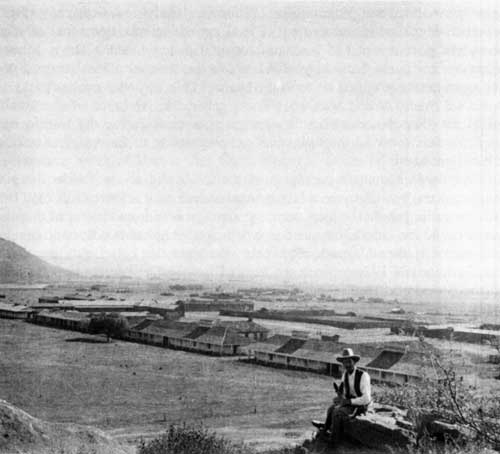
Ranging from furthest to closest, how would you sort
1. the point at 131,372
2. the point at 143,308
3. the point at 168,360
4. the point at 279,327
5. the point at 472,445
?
the point at 143,308 → the point at 279,327 → the point at 168,360 → the point at 131,372 → the point at 472,445

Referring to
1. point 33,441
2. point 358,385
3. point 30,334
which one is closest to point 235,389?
point 33,441

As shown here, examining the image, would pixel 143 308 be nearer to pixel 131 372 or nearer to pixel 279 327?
pixel 279 327

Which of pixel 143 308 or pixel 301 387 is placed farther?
pixel 143 308

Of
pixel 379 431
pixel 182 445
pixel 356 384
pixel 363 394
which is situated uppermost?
pixel 356 384

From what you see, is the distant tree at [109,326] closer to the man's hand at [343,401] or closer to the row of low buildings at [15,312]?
the row of low buildings at [15,312]

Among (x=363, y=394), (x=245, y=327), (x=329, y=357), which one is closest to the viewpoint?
(x=363, y=394)

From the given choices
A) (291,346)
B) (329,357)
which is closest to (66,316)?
(291,346)

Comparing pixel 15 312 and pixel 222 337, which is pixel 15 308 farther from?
pixel 222 337

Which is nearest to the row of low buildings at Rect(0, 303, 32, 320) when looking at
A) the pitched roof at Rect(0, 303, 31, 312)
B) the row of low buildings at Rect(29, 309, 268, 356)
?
the pitched roof at Rect(0, 303, 31, 312)
